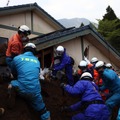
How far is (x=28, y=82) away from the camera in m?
7.73

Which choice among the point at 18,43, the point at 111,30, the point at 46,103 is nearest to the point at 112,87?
the point at 46,103

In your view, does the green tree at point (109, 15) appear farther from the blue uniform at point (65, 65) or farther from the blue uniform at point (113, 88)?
the blue uniform at point (113, 88)

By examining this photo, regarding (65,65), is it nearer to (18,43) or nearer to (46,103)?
(46,103)

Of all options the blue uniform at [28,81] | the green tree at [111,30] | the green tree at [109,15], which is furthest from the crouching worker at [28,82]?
the green tree at [109,15]

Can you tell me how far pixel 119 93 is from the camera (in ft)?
32.5

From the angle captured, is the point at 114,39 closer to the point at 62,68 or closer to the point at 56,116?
the point at 62,68

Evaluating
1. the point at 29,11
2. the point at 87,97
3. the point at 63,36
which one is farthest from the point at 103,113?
the point at 29,11

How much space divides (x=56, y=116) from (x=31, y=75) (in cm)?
205

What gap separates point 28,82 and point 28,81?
29 mm

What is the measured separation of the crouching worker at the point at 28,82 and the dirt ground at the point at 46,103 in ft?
1.38

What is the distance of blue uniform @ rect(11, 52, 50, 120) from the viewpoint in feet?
25.5

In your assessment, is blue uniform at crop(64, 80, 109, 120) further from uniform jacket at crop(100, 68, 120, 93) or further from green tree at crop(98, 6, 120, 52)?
green tree at crop(98, 6, 120, 52)

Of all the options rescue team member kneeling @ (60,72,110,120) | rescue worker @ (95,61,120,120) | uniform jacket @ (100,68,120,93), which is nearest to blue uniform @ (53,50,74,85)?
rescue worker @ (95,61,120,120)

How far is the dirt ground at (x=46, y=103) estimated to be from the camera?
27.3 ft
